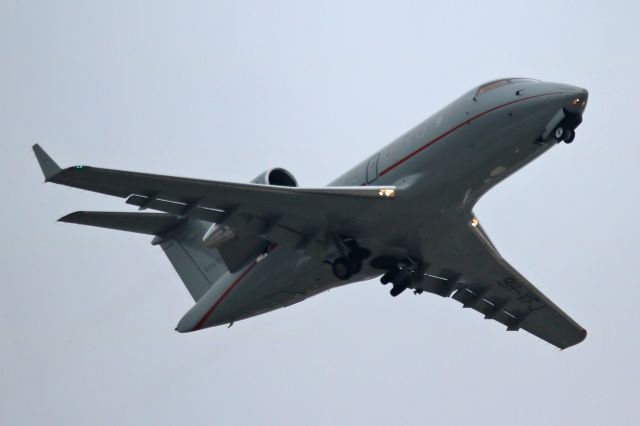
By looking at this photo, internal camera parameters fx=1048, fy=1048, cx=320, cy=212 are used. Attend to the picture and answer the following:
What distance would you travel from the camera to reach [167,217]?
3200cm

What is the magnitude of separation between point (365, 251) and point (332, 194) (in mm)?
2318

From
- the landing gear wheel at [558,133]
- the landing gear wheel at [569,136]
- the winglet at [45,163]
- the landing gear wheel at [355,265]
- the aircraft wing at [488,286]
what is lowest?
the aircraft wing at [488,286]

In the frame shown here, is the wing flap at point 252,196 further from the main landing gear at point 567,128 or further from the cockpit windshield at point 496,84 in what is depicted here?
the main landing gear at point 567,128

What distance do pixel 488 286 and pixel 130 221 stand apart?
35.4 ft

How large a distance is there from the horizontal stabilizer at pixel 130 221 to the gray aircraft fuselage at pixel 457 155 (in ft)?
15.3

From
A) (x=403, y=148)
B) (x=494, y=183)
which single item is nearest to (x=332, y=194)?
(x=403, y=148)

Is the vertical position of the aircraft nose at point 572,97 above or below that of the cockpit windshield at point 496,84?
below

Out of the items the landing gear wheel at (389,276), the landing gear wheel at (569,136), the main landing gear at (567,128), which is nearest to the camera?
the main landing gear at (567,128)

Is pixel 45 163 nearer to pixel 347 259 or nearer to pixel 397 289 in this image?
pixel 347 259

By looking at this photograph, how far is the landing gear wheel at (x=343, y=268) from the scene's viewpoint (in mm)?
27359

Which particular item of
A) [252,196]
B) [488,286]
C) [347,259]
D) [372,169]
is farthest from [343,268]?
[488,286]

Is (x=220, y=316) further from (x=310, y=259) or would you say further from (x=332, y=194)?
(x=332, y=194)

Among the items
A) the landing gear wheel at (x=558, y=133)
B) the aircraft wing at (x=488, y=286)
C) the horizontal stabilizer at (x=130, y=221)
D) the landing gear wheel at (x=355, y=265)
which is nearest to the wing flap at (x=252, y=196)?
the landing gear wheel at (x=355, y=265)

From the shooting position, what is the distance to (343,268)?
27.5 m
